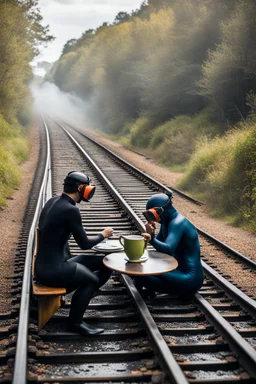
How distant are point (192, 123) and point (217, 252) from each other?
1694 cm

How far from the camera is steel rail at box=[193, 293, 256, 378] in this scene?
4.32 meters

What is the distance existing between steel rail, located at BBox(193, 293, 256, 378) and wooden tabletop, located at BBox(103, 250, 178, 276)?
25.1 inches

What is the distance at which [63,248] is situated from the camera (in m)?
5.27

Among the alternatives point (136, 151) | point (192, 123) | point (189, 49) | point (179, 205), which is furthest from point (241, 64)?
point (179, 205)

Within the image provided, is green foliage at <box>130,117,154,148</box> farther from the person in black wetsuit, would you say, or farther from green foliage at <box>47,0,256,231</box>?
the person in black wetsuit

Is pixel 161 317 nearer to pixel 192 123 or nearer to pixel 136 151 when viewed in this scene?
pixel 192 123

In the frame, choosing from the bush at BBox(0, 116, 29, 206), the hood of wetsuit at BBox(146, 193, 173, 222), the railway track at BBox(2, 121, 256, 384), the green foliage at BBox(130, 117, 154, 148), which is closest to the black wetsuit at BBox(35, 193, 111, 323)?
the railway track at BBox(2, 121, 256, 384)

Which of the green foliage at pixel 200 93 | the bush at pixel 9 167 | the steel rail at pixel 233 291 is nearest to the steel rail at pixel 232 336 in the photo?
the steel rail at pixel 233 291

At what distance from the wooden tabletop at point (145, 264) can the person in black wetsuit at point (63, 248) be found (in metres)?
0.30

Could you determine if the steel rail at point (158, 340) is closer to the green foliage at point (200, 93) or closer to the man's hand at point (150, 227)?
the man's hand at point (150, 227)

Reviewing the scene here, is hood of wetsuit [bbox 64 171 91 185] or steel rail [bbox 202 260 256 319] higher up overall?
hood of wetsuit [bbox 64 171 91 185]

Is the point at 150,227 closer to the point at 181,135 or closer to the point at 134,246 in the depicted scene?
the point at 134,246

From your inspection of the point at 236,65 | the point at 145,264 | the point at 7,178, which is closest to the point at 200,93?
the point at 236,65

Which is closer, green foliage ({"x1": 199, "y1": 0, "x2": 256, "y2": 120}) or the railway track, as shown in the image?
the railway track
